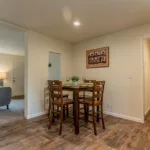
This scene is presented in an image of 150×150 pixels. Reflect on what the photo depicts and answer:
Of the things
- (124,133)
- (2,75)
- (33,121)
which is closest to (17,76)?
(2,75)

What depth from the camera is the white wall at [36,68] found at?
3.14m

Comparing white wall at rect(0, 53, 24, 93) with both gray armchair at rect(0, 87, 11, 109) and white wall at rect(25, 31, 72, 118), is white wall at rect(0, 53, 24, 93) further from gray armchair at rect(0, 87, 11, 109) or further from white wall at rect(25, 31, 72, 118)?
white wall at rect(25, 31, 72, 118)

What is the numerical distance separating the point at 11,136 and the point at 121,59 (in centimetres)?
304

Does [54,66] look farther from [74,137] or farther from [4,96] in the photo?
[74,137]

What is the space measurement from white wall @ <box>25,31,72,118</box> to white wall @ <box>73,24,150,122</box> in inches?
59.6

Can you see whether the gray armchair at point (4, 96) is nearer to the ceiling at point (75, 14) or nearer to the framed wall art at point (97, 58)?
the ceiling at point (75, 14)

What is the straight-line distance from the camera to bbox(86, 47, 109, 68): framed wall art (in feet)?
11.4

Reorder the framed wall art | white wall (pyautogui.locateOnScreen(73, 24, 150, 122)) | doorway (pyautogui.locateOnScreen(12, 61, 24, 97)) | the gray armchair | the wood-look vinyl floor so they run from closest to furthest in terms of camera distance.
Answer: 1. the wood-look vinyl floor
2. white wall (pyautogui.locateOnScreen(73, 24, 150, 122))
3. the framed wall art
4. the gray armchair
5. doorway (pyautogui.locateOnScreen(12, 61, 24, 97))

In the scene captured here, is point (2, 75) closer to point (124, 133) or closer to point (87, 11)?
point (87, 11)

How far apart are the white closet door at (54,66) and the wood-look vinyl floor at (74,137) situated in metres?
1.51

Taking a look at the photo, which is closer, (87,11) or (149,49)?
(87,11)

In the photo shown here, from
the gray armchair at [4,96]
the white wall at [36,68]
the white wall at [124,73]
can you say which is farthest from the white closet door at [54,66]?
the gray armchair at [4,96]

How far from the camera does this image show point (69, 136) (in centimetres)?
221

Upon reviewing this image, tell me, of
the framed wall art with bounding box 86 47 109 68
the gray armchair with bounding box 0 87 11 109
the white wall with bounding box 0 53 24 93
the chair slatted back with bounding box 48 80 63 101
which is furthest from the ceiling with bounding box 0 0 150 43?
the white wall with bounding box 0 53 24 93
